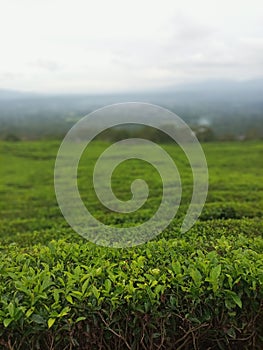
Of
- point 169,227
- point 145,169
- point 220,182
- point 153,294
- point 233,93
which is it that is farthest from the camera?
point 233,93

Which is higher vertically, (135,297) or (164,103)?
(164,103)

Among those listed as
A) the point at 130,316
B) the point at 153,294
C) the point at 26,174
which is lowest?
the point at 26,174

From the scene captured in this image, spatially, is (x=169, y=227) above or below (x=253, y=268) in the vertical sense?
below

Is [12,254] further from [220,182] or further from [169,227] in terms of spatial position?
[220,182]

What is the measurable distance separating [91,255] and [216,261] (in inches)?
26.0

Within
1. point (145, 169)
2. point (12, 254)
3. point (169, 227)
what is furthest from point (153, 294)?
point (145, 169)

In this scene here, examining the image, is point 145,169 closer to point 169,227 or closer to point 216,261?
point 169,227

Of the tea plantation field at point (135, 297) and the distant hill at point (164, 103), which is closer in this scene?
the tea plantation field at point (135, 297)

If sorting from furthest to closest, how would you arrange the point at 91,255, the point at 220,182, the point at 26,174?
1. the point at 26,174
2. the point at 220,182
3. the point at 91,255

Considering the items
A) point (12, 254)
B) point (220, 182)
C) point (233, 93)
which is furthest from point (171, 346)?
point (233, 93)

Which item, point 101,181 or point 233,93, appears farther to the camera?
point 233,93

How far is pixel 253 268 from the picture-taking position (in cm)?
191

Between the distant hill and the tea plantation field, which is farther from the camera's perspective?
the distant hill

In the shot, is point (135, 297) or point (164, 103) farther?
point (164, 103)
